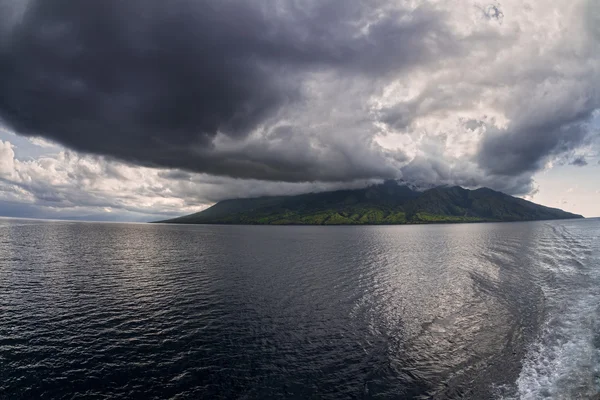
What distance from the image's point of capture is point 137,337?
39.8 m

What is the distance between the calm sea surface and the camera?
96.7 feet

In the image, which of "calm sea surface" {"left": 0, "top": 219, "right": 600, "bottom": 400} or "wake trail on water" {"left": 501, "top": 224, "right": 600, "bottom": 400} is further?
"calm sea surface" {"left": 0, "top": 219, "right": 600, "bottom": 400}

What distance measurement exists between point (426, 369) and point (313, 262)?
71.8m

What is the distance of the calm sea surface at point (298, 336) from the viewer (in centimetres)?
2948

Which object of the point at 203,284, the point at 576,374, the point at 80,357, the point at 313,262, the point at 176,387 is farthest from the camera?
the point at 313,262

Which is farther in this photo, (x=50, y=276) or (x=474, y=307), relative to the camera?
(x=50, y=276)

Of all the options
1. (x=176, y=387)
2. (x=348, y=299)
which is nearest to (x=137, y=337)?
(x=176, y=387)

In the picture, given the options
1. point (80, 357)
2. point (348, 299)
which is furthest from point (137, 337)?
point (348, 299)

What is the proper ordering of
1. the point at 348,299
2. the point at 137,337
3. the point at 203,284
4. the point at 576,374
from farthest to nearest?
the point at 203,284 → the point at 348,299 → the point at 137,337 → the point at 576,374

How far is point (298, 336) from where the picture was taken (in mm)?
41188

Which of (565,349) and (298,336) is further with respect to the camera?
(298,336)

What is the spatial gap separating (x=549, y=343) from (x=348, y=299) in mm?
30785

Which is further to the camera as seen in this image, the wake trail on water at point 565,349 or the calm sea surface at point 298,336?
the calm sea surface at point 298,336

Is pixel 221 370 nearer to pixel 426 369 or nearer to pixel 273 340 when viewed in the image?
pixel 273 340
